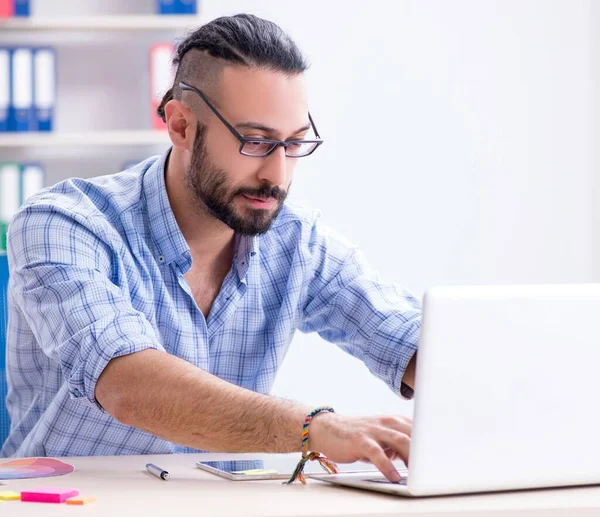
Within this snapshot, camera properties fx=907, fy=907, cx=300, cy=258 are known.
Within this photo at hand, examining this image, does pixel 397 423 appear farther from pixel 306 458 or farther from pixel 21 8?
pixel 21 8

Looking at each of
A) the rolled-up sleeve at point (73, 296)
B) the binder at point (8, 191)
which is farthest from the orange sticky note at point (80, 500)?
the binder at point (8, 191)

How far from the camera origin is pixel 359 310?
1627 mm

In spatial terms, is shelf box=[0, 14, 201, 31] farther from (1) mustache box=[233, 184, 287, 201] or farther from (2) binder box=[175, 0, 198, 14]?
(1) mustache box=[233, 184, 287, 201]

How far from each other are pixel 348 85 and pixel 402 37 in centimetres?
29

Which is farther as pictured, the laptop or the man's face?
the man's face

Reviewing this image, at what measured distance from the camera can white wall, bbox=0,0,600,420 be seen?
A: 346 centimetres

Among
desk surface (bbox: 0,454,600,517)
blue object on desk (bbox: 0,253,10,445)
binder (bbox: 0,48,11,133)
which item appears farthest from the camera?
binder (bbox: 0,48,11,133)

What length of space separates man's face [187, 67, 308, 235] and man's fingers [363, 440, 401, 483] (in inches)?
26.0

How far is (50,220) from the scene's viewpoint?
1.42 meters

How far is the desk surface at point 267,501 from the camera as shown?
0.85 metres

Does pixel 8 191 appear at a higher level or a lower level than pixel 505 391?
lower

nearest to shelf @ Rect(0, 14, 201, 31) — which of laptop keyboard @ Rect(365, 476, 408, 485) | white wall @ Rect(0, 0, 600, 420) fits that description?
white wall @ Rect(0, 0, 600, 420)

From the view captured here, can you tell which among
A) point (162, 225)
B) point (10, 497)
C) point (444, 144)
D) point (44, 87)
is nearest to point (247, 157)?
point (162, 225)

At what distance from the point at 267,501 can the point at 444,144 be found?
2.76 metres
